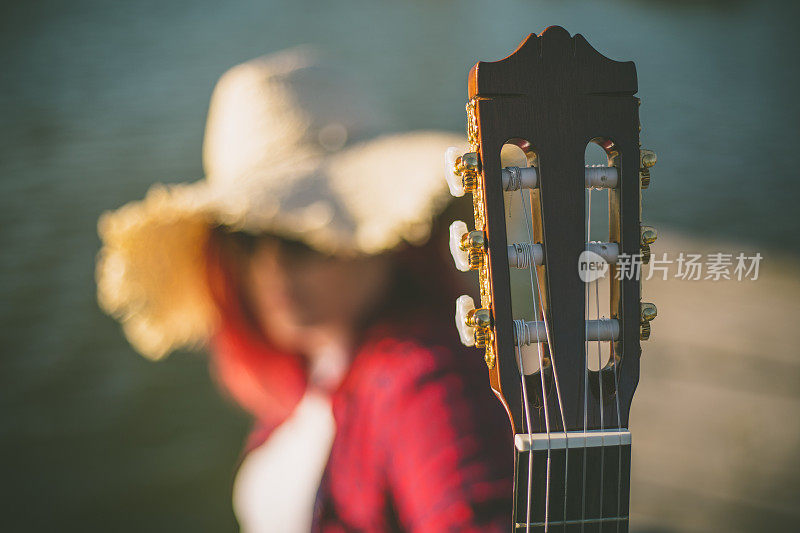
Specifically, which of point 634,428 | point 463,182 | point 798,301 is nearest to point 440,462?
point 463,182

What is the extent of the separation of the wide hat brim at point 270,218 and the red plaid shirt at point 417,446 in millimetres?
130

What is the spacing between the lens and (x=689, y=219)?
105 inches

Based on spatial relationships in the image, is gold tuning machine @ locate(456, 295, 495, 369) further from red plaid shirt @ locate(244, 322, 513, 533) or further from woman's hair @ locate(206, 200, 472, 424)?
woman's hair @ locate(206, 200, 472, 424)

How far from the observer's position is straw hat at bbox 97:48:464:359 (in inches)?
25.0

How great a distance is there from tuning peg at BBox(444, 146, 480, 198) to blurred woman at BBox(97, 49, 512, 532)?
21 cm

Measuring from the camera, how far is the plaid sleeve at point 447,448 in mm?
464

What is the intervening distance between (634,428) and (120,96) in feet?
7.37

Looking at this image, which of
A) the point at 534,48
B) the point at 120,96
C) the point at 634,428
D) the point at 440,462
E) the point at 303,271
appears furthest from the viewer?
the point at 120,96

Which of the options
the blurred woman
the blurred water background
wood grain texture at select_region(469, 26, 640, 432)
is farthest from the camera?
the blurred water background

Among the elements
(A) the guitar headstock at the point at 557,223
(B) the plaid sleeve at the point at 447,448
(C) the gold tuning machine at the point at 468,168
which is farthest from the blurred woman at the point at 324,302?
(C) the gold tuning machine at the point at 468,168

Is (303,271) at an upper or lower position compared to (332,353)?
upper

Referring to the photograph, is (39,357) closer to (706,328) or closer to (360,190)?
(360,190)

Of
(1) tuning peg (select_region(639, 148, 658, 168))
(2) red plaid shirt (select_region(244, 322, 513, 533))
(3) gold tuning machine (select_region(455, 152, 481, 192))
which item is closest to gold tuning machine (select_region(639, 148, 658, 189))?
(1) tuning peg (select_region(639, 148, 658, 168))

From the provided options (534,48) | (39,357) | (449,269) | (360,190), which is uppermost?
(534,48)
